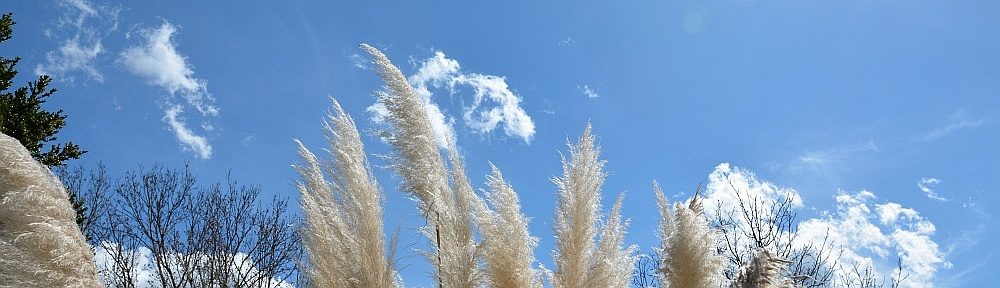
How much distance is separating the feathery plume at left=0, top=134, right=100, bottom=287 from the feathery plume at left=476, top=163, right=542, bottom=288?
127 cm

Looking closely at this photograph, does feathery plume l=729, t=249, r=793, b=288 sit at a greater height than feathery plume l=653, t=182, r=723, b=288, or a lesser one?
lesser

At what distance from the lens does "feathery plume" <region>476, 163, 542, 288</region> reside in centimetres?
293

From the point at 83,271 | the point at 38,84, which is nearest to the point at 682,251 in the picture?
the point at 83,271

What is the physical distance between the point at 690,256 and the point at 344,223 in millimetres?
1273

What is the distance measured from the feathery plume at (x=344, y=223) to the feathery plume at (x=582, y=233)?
24.5 inches

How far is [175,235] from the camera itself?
517 inches

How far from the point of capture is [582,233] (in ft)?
9.86

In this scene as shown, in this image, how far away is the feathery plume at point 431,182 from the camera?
2.93 meters

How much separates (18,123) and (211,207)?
4.52 m

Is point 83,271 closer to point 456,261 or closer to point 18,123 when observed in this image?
point 456,261

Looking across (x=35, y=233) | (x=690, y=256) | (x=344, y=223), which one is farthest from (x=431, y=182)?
(x=35, y=233)

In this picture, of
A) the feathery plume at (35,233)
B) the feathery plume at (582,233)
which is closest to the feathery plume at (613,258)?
the feathery plume at (582,233)

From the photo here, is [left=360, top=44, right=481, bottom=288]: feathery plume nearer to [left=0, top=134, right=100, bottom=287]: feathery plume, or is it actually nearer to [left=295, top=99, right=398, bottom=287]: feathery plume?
[left=295, top=99, right=398, bottom=287]: feathery plume

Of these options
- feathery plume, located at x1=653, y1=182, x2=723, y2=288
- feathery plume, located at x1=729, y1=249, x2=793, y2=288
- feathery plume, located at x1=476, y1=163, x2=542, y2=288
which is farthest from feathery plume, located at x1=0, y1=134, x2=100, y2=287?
feathery plume, located at x1=729, y1=249, x2=793, y2=288
